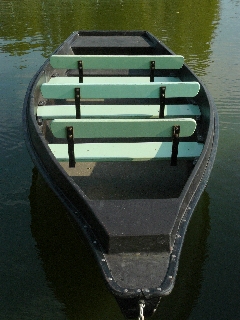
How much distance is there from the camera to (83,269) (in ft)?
17.0

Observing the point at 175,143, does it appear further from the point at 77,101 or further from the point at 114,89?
the point at 77,101

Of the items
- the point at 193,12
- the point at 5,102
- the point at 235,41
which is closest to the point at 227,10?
the point at 193,12

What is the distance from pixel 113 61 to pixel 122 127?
3761 mm

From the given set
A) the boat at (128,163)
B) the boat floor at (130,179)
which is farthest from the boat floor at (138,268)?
the boat floor at (130,179)

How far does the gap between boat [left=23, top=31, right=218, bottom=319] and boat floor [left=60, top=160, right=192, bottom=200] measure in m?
0.01

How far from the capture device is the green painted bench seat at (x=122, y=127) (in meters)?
5.20

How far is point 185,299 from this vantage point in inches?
186

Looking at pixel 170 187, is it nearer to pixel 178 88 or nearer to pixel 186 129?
pixel 186 129

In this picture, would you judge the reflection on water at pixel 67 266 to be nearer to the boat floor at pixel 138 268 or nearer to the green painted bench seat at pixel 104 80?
the boat floor at pixel 138 268

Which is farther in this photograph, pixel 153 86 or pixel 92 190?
pixel 153 86

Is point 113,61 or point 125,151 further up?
point 113,61

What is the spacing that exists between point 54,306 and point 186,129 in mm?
2871

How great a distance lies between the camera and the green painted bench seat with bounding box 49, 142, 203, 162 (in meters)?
5.52

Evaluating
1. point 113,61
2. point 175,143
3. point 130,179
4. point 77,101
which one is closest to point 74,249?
point 130,179
